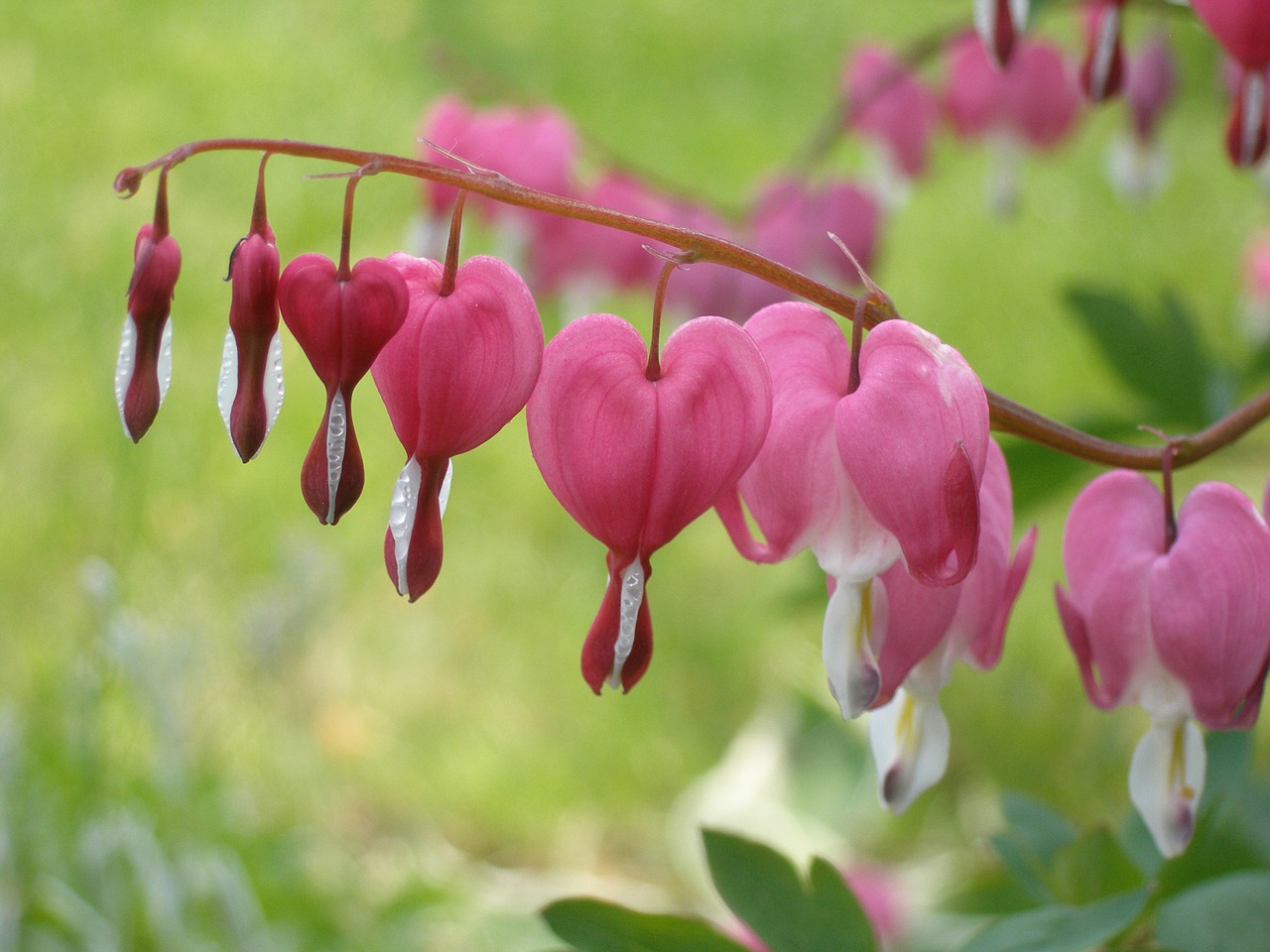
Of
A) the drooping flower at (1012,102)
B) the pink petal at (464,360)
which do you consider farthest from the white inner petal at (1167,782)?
the drooping flower at (1012,102)

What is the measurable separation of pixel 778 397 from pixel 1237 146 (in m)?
0.40

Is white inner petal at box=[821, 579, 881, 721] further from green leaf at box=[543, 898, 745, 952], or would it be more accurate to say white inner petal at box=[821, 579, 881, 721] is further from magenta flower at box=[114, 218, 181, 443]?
magenta flower at box=[114, 218, 181, 443]

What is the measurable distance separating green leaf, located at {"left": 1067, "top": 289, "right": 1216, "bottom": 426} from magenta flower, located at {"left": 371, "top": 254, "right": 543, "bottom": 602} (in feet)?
2.54

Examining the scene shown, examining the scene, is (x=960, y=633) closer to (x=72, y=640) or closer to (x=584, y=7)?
(x=72, y=640)

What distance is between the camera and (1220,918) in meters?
0.71

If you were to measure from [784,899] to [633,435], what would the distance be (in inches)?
11.6

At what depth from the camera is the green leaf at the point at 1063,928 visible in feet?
2.06

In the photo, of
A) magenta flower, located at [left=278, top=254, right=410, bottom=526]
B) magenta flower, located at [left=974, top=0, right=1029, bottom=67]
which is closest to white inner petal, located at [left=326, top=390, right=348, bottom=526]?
magenta flower, located at [left=278, top=254, right=410, bottom=526]

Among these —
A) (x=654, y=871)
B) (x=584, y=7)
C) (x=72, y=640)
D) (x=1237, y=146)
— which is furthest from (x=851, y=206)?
(x=584, y=7)

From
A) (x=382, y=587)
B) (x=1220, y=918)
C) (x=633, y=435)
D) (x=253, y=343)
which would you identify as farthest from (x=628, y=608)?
(x=382, y=587)

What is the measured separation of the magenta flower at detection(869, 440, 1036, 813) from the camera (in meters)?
0.60

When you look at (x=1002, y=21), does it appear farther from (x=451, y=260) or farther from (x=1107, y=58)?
(x=451, y=260)

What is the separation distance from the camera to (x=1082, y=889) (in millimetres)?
763

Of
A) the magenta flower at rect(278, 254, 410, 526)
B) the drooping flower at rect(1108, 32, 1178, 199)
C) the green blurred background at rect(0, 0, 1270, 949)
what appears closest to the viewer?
the magenta flower at rect(278, 254, 410, 526)
